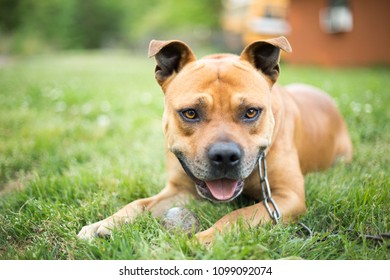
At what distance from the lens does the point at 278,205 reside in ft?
7.84

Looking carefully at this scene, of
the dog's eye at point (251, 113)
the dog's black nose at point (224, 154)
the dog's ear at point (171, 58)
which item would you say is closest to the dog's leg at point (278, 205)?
the dog's black nose at point (224, 154)

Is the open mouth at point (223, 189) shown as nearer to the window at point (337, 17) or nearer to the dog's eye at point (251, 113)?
the dog's eye at point (251, 113)

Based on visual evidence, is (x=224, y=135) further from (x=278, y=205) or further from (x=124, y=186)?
(x=124, y=186)

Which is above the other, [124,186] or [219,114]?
[219,114]

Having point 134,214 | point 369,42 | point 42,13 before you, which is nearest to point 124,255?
point 134,214

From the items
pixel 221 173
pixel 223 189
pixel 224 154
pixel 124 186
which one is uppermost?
pixel 224 154

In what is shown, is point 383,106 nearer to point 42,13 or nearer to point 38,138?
point 38,138

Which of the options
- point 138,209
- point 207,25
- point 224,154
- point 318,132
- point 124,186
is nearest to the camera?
point 224,154

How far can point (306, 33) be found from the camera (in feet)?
31.5

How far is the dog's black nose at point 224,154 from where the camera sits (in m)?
2.07

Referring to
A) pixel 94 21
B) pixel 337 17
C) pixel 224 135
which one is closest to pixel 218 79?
pixel 224 135

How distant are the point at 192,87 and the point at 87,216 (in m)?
1.01

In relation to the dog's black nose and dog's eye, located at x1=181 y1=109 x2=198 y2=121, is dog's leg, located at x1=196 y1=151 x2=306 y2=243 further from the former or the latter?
dog's eye, located at x1=181 y1=109 x2=198 y2=121

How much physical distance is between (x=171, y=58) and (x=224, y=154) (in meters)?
0.83
